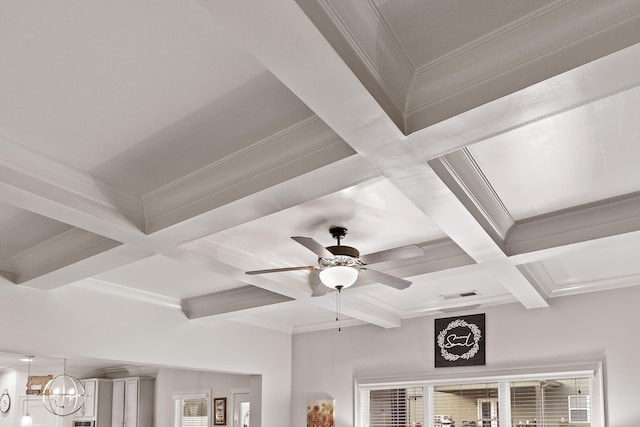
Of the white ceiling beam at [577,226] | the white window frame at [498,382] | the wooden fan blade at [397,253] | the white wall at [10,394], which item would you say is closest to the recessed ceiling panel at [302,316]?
the white window frame at [498,382]

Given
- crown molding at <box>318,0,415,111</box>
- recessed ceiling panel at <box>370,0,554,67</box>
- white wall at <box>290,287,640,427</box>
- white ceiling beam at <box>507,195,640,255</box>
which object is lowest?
white wall at <box>290,287,640,427</box>

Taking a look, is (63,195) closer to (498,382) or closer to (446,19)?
(446,19)

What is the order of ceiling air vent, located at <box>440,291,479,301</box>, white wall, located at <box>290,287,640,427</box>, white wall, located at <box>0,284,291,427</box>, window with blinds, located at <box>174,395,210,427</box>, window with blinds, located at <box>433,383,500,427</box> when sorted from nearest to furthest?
white wall, located at <box>0,284,291,427</box> → white wall, located at <box>290,287,640,427</box> → ceiling air vent, located at <box>440,291,479,301</box> → window with blinds, located at <box>433,383,500,427</box> → window with blinds, located at <box>174,395,210,427</box>

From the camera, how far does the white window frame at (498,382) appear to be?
5.11 metres

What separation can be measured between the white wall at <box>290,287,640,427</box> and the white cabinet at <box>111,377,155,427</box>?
288 cm

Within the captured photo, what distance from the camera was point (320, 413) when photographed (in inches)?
269

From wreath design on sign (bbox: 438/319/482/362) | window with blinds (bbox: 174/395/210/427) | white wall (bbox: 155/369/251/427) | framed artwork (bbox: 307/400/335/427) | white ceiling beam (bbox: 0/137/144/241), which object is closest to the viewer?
white ceiling beam (bbox: 0/137/144/241)

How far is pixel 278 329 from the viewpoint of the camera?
23.5 ft

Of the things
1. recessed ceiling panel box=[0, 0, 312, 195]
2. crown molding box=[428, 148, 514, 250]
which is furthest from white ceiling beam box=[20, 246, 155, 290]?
crown molding box=[428, 148, 514, 250]

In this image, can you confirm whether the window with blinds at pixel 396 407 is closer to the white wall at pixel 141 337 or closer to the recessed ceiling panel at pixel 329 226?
the white wall at pixel 141 337

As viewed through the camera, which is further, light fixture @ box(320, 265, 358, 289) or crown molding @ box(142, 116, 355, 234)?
light fixture @ box(320, 265, 358, 289)

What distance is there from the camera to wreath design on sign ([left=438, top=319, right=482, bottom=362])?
19.2ft

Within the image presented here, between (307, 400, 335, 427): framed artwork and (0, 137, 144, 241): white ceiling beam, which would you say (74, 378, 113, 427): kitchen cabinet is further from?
(0, 137, 144, 241): white ceiling beam

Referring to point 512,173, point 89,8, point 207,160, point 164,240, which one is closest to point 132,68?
point 89,8
